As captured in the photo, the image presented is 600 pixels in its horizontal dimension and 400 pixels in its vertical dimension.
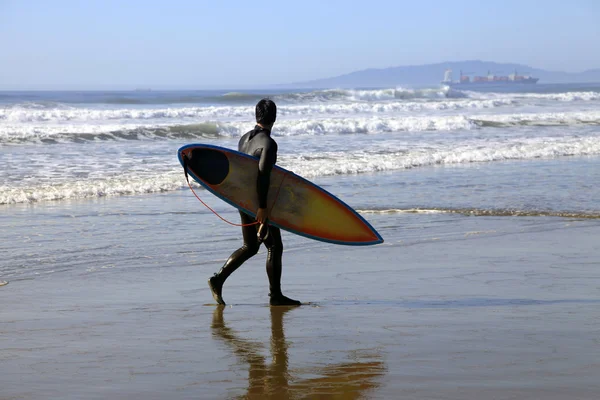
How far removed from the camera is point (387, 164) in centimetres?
1530

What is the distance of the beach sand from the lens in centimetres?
352

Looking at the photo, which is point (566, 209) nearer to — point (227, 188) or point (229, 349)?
point (227, 188)

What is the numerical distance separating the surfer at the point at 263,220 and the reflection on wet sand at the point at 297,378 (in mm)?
994

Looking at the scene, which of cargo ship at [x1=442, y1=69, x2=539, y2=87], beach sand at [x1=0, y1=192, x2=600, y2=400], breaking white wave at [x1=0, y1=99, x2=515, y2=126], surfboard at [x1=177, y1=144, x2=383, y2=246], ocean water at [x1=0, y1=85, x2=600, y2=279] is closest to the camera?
beach sand at [x1=0, y1=192, x2=600, y2=400]

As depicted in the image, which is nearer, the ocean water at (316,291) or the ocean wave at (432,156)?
the ocean water at (316,291)

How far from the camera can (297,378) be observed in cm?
359

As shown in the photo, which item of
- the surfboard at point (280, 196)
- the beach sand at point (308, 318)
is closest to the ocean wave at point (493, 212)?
the beach sand at point (308, 318)

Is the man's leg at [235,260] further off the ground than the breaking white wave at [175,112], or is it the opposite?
the breaking white wave at [175,112]

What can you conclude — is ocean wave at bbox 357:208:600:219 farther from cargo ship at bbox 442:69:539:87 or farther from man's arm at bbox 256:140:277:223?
cargo ship at bbox 442:69:539:87

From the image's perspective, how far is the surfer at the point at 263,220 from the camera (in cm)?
501

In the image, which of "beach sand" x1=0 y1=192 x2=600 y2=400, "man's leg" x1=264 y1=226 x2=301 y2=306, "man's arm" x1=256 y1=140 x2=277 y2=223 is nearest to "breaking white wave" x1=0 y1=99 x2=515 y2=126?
"beach sand" x1=0 y1=192 x2=600 y2=400

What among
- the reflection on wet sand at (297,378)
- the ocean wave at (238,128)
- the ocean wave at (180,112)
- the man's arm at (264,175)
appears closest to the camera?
the reflection on wet sand at (297,378)

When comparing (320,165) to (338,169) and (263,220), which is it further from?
(263,220)

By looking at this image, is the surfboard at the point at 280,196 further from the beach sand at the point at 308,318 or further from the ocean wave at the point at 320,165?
the ocean wave at the point at 320,165
